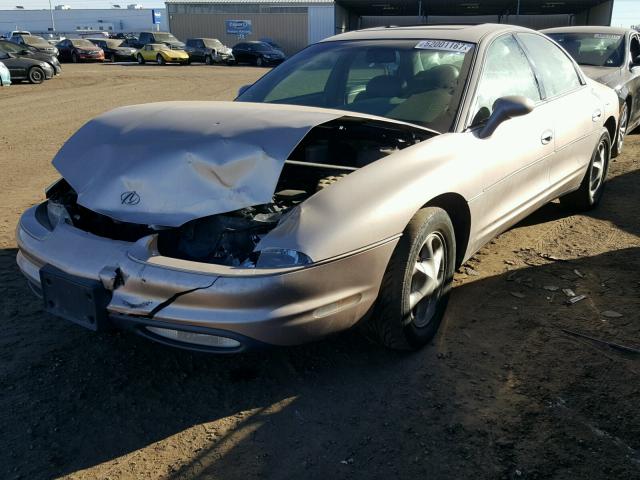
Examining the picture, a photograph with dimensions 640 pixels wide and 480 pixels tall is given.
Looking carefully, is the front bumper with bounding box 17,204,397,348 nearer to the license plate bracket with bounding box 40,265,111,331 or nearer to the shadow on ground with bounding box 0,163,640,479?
the license plate bracket with bounding box 40,265,111,331

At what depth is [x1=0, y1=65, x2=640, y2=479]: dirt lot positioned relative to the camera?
7.89ft

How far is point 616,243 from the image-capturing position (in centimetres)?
480

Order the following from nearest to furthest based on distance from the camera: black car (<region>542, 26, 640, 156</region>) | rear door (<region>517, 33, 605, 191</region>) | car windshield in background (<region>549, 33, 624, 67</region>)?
rear door (<region>517, 33, 605, 191</region>)
black car (<region>542, 26, 640, 156</region>)
car windshield in background (<region>549, 33, 624, 67</region>)

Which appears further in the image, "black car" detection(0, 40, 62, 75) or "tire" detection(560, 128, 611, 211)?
"black car" detection(0, 40, 62, 75)

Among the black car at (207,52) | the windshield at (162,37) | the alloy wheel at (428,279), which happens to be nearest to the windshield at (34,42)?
the windshield at (162,37)

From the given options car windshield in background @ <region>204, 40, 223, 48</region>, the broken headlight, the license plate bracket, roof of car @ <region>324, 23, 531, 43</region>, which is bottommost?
car windshield in background @ <region>204, 40, 223, 48</region>

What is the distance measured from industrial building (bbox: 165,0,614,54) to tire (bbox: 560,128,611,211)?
40535 millimetres

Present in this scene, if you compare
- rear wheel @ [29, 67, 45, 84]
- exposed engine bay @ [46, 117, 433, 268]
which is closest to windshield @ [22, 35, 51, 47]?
rear wheel @ [29, 67, 45, 84]

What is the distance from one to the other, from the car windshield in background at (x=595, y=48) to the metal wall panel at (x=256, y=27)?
40.8m

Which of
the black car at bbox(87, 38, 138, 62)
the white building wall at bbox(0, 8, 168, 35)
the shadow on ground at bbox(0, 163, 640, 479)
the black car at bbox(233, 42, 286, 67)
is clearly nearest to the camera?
the shadow on ground at bbox(0, 163, 640, 479)

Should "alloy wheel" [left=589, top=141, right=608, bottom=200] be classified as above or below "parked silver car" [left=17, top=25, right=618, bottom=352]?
below

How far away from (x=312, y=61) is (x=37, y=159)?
4.95 metres

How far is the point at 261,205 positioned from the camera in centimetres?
299

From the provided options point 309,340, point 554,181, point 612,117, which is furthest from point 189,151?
point 612,117
